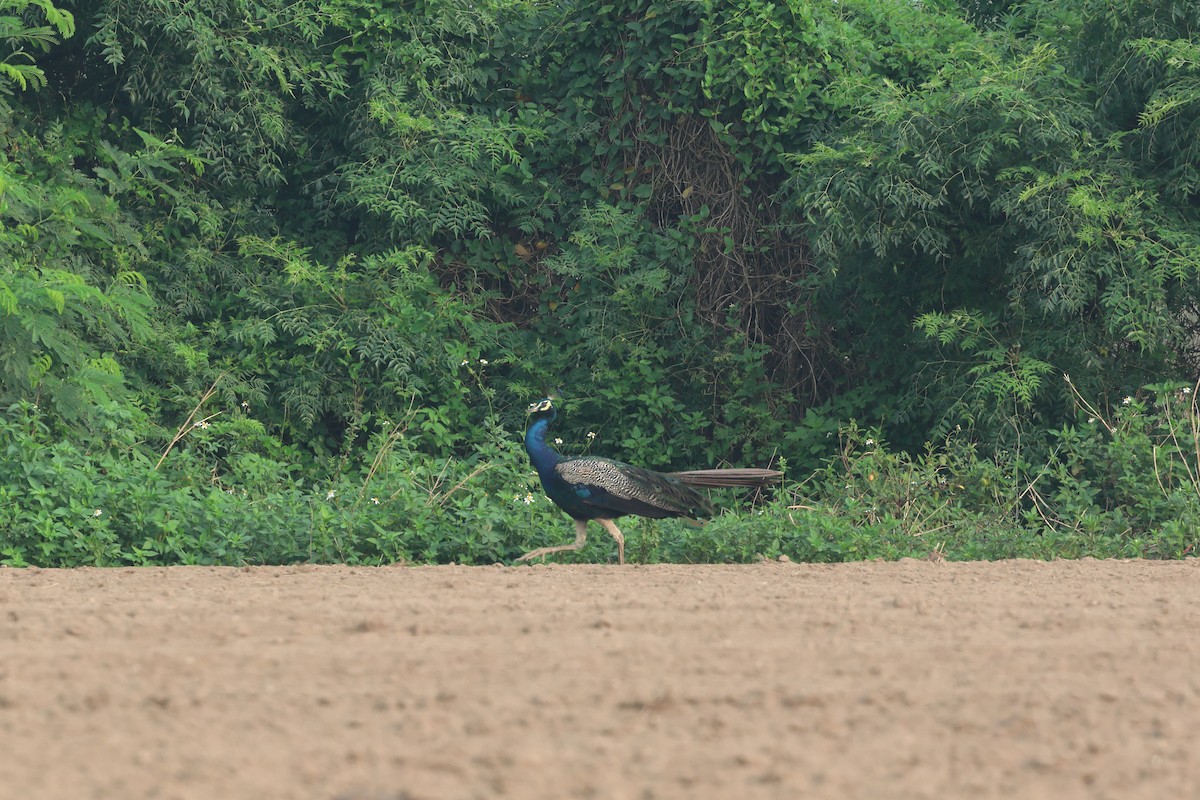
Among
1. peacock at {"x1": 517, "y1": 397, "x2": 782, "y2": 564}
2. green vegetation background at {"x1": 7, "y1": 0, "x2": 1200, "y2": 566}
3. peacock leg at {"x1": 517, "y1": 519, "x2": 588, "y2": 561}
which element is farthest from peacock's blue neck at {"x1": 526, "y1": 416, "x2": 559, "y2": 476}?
green vegetation background at {"x1": 7, "y1": 0, "x2": 1200, "y2": 566}

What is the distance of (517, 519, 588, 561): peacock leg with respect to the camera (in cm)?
728

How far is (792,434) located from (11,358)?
5.79 m

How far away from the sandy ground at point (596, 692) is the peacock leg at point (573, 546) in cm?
131

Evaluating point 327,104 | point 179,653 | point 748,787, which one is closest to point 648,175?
point 327,104

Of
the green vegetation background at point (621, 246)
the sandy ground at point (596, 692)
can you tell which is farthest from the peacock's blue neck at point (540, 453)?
the sandy ground at point (596, 692)

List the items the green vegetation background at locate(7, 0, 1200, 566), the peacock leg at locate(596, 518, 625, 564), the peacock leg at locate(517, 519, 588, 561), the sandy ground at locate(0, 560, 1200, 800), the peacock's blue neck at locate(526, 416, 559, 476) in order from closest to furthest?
1. the sandy ground at locate(0, 560, 1200, 800)
2. the peacock leg at locate(517, 519, 588, 561)
3. the peacock leg at locate(596, 518, 625, 564)
4. the peacock's blue neck at locate(526, 416, 559, 476)
5. the green vegetation background at locate(7, 0, 1200, 566)

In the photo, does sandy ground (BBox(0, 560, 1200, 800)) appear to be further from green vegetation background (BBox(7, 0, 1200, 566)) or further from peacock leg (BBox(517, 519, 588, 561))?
green vegetation background (BBox(7, 0, 1200, 566))

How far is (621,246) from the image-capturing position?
1160cm

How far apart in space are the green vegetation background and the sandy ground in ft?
9.77

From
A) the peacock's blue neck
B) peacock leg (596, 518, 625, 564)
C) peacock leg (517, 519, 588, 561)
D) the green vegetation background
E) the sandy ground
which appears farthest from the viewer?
the green vegetation background

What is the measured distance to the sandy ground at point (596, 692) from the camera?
3004 millimetres

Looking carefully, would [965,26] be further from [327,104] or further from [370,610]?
[370,610]

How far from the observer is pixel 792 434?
11.2 meters

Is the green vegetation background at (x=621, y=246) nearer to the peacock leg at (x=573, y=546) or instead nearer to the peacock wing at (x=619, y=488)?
the peacock leg at (x=573, y=546)
